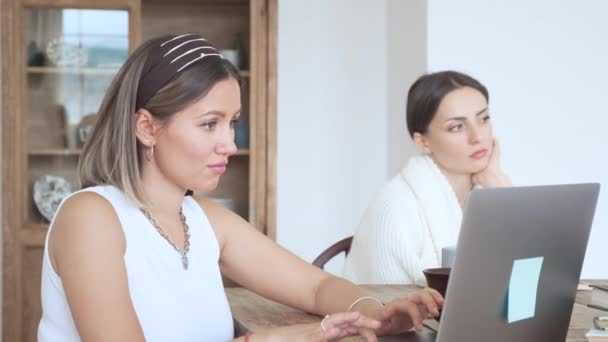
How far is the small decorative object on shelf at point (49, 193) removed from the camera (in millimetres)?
3637

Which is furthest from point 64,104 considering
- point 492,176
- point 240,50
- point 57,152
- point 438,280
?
point 438,280

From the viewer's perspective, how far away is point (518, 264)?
3.94 feet

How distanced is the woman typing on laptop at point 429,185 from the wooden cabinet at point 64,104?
1086 millimetres

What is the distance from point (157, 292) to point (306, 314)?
34 cm

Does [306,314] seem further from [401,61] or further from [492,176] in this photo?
[401,61]

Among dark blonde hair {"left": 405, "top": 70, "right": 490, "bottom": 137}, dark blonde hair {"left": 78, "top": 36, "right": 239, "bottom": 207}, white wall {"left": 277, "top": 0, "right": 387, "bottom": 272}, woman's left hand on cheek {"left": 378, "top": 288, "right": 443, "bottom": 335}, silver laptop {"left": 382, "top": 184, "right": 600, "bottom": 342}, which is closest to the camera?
silver laptop {"left": 382, "top": 184, "right": 600, "bottom": 342}

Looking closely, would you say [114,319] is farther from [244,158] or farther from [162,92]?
[244,158]

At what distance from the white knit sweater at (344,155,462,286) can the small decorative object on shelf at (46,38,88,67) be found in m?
1.70

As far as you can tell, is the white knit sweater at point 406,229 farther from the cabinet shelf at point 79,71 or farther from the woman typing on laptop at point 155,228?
the cabinet shelf at point 79,71

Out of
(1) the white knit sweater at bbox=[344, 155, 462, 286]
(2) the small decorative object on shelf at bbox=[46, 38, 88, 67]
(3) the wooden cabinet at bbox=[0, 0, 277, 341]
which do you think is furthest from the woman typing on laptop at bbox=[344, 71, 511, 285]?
(2) the small decorative object on shelf at bbox=[46, 38, 88, 67]

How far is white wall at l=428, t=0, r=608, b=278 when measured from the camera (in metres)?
3.62

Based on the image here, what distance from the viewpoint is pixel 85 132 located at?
3.71m

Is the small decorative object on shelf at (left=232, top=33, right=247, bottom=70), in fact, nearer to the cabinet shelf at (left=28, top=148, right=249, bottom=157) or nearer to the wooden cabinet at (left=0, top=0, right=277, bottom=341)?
the wooden cabinet at (left=0, top=0, right=277, bottom=341)

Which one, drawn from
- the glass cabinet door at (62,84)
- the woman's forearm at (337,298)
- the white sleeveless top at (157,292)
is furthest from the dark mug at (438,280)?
A: the glass cabinet door at (62,84)
